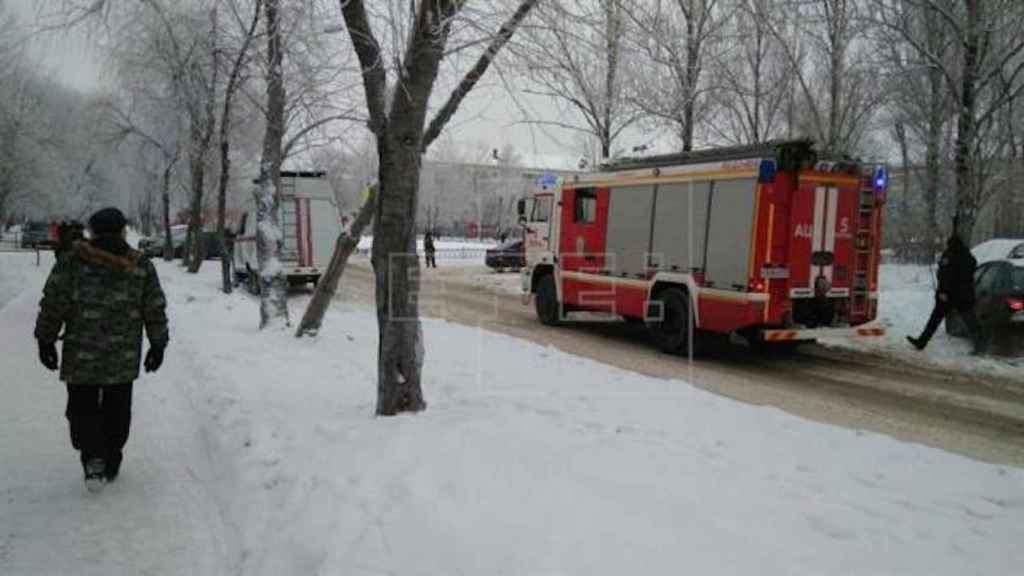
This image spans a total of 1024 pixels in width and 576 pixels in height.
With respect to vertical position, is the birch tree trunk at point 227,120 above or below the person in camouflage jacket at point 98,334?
above

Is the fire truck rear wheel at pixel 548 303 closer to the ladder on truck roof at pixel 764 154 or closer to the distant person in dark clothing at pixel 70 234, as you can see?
the ladder on truck roof at pixel 764 154

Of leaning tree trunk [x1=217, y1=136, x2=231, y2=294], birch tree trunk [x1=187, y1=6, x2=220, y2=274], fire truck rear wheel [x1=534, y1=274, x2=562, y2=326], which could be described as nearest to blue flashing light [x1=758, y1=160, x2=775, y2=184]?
fire truck rear wheel [x1=534, y1=274, x2=562, y2=326]

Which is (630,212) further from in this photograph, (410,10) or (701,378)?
(410,10)

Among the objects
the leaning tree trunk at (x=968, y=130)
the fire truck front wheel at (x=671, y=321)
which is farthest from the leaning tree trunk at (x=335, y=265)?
the leaning tree trunk at (x=968, y=130)

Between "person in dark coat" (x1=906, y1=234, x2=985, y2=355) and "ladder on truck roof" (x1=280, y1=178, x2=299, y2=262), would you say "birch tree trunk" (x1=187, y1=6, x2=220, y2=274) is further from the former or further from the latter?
"person in dark coat" (x1=906, y1=234, x2=985, y2=355)

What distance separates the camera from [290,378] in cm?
809

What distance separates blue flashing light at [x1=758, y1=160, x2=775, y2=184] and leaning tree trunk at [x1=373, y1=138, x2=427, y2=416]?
233 inches

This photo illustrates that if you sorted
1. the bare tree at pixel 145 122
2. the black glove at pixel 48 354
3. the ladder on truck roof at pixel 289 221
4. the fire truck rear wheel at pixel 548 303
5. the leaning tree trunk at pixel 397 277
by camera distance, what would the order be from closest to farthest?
the black glove at pixel 48 354 → the leaning tree trunk at pixel 397 277 → the fire truck rear wheel at pixel 548 303 → the ladder on truck roof at pixel 289 221 → the bare tree at pixel 145 122

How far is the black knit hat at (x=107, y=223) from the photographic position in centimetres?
527

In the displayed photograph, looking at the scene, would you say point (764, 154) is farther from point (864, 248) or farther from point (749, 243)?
point (864, 248)

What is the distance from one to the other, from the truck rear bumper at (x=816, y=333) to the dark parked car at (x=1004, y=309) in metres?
1.61

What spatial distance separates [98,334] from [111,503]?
115 cm

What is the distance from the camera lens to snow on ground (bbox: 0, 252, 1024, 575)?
3.76 m

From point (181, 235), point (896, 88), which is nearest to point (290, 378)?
point (896, 88)
